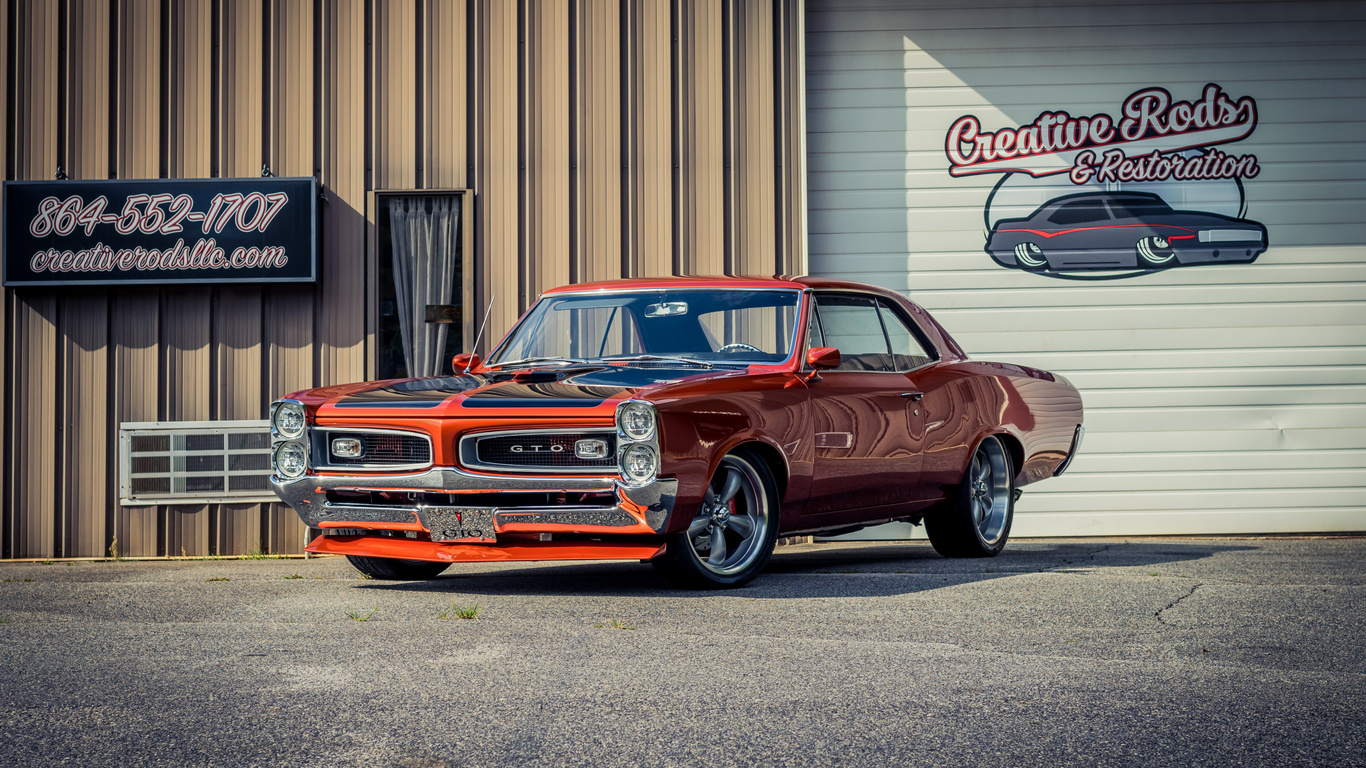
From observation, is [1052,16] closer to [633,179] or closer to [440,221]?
[633,179]

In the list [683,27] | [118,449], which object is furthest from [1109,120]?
[118,449]

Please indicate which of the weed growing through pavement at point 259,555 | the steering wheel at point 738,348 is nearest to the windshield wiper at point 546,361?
the steering wheel at point 738,348

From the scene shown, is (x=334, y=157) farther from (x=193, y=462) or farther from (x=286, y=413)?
(x=286, y=413)

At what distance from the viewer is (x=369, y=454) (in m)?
5.83

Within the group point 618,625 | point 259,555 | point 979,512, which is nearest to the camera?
point 618,625

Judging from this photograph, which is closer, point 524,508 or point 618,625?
point 618,625

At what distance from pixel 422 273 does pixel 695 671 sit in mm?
6332

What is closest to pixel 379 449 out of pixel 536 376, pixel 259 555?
pixel 536 376

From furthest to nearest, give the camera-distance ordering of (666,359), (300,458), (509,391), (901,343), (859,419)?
(901,343), (859,419), (666,359), (300,458), (509,391)

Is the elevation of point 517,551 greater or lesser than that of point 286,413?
lesser

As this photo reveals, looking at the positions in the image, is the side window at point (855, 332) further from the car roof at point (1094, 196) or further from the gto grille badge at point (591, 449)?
the car roof at point (1094, 196)

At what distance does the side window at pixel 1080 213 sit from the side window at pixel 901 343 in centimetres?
361

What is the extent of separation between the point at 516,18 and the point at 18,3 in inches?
145

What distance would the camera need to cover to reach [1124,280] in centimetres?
1044
